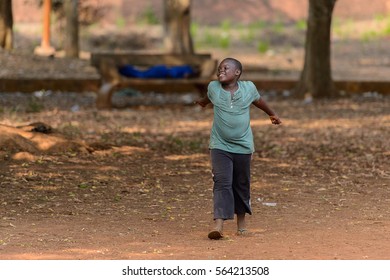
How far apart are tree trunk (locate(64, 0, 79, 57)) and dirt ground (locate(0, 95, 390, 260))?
6.41 meters

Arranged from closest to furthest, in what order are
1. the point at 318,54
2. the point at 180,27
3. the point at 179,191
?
the point at 179,191, the point at 318,54, the point at 180,27

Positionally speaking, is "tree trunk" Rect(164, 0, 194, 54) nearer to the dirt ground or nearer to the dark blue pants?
the dirt ground

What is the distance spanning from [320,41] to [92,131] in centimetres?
571

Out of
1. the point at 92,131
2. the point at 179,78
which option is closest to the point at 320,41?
the point at 179,78

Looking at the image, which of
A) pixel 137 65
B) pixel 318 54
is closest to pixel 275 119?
pixel 137 65

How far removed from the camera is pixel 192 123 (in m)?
16.1

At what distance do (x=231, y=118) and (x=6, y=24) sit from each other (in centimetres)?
1436

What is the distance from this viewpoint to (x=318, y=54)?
19125mm

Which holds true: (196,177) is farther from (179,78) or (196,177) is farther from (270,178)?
(179,78)

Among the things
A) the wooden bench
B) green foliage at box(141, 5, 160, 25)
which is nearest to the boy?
the wooden bench

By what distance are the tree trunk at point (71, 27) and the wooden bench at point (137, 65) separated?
4514 millimetres

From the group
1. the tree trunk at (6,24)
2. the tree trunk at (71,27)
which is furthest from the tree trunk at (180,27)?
the tree trunk at (6,24)

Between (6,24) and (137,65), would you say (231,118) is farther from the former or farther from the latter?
(6,24)

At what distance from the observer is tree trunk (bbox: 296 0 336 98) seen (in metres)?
19.1
